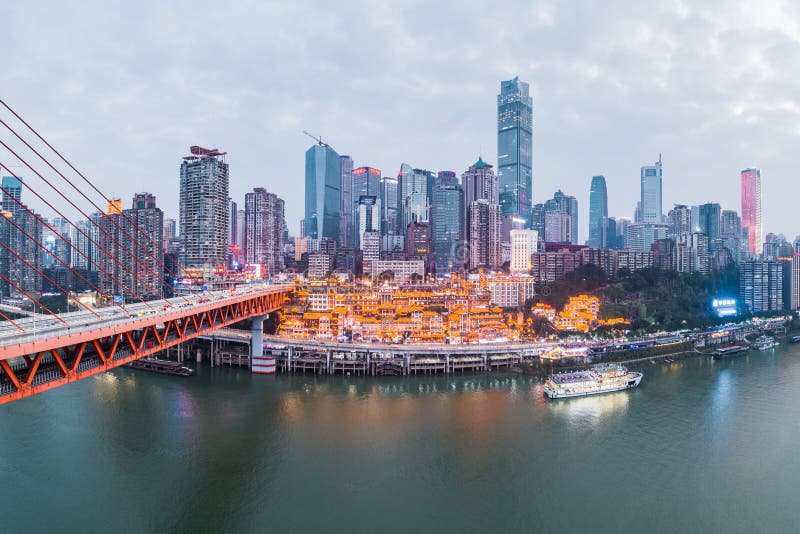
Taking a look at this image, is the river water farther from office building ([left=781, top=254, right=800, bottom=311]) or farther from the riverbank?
office building ([left=781, top=254, right=800, bottom=311])

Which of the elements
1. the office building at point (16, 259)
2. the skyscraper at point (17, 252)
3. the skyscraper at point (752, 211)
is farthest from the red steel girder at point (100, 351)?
the skyscraper at point (752, 211)

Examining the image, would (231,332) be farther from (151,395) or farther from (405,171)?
(405,171)

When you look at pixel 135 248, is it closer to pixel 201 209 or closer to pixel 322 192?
pixel 201 209

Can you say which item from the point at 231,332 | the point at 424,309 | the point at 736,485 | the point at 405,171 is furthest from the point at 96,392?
the point at 405,171

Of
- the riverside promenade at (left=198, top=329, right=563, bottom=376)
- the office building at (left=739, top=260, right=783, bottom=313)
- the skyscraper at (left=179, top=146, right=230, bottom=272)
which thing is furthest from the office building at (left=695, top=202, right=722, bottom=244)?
the skyscraper at (left=179, top=146, right=230, bottom=272)

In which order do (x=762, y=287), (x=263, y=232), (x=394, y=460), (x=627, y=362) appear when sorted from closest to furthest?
(x=394, y=460)
(x=627, y=362)
(x=762, y=287)
(x=263, y=232)

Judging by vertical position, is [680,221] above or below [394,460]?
above

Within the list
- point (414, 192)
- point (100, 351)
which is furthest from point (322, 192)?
point (100, 351)
